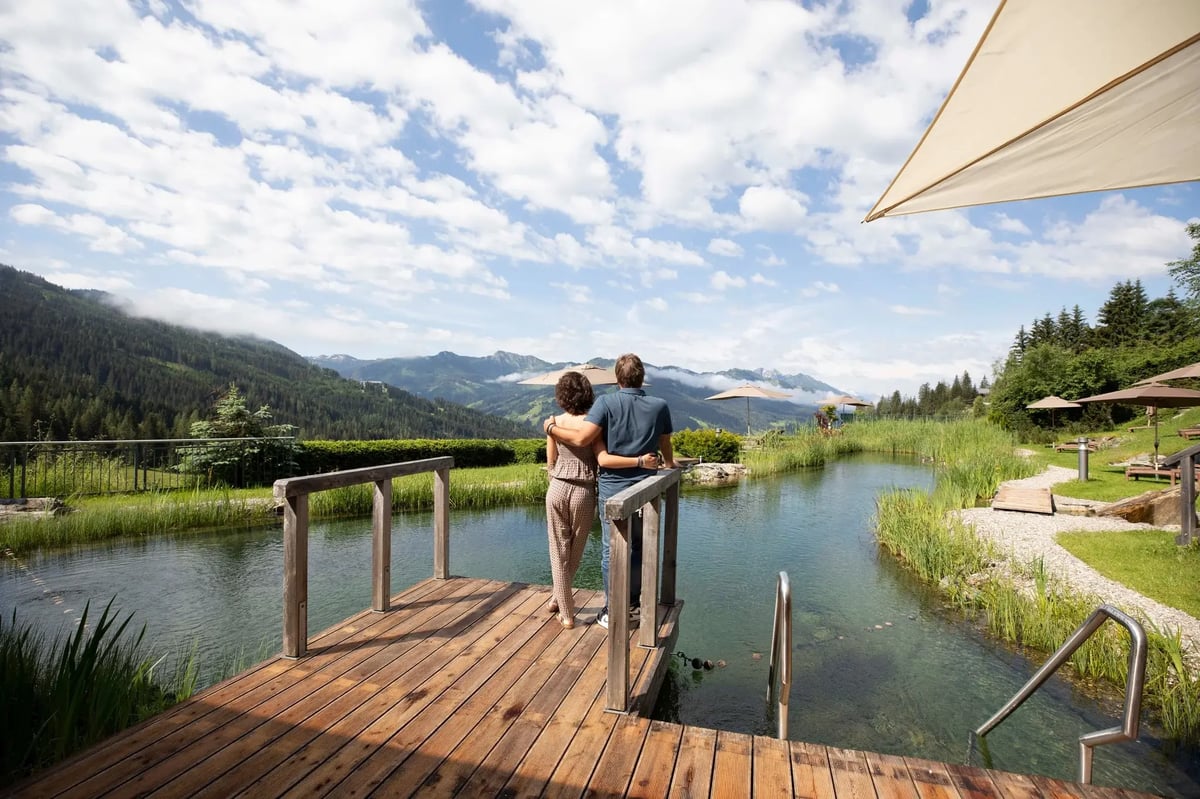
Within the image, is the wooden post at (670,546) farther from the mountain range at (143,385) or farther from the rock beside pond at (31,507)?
the mountain range at (143,385)

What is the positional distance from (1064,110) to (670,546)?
3396 mm

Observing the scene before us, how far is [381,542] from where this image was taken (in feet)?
12.7

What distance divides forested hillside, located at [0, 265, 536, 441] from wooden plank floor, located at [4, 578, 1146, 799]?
2275 centimetres

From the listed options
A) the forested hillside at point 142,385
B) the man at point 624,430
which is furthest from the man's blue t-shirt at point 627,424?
the forested hillside at point 142,385

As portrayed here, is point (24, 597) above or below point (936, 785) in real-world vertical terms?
below

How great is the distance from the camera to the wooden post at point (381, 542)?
386 cm

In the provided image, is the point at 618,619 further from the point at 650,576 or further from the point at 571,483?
the point at 571,483

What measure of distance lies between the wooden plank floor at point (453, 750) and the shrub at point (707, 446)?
14.4m

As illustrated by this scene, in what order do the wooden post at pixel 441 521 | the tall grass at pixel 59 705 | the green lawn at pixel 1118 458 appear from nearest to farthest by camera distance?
the tall grass at pixel 59 705
the wooden post at pixel 441 521
the green lawn at pixel 1118 458

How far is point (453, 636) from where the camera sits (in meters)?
3.72

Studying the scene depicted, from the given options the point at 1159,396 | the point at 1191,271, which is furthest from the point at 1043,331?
the point at 1159,396

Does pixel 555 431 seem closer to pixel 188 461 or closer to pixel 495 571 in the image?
pixel 495 571

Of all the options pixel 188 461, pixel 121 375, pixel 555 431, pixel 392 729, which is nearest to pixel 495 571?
pixel 555 431

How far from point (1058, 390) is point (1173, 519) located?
21.8 metres
